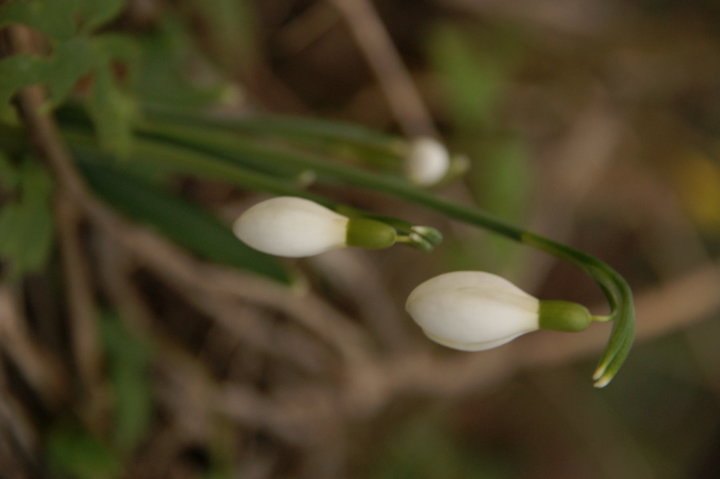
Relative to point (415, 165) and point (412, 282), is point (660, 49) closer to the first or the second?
point (412, 282)

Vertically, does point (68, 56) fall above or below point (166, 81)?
below

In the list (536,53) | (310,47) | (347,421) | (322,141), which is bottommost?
(347,421)

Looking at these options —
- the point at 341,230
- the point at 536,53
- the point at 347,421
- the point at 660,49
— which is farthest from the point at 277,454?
the point at 660,49

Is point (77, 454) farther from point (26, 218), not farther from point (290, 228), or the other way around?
point (290, 228)

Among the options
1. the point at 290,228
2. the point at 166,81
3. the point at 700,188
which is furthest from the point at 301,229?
the point at 700,188

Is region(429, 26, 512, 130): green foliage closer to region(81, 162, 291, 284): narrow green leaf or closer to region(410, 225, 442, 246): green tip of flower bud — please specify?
region(81, 162, 291, 284): narrow green leaf

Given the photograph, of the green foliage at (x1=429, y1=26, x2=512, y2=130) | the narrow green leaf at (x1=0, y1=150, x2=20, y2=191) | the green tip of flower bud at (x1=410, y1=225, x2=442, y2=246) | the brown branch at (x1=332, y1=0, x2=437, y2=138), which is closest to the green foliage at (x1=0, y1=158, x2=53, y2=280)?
the narrow green leaf at (x1=0, y1=150, x2=20, y2=191)

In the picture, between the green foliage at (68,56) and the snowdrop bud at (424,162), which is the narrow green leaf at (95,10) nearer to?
the green foliage at (68,56)
